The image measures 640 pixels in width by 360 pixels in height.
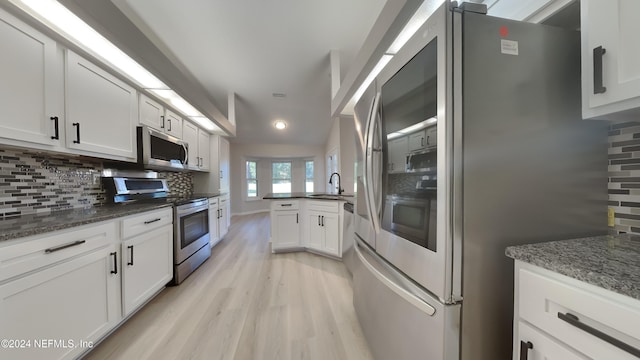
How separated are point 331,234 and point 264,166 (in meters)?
4.90

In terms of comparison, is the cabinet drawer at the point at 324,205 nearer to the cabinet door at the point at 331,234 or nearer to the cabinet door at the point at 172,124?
the cabinet door at the point at 331,234

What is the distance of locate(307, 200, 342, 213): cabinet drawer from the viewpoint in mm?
2932

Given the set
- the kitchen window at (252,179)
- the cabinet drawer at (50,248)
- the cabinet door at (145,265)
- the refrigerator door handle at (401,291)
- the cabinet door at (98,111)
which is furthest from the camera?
the kitchen window at (252,179)

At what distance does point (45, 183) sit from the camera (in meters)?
1.65

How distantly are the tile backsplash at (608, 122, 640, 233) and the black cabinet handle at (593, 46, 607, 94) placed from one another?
0.37 m

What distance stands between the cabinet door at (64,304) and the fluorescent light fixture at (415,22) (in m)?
2.46

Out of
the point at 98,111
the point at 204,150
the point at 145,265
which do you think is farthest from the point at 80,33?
the point at 204,150

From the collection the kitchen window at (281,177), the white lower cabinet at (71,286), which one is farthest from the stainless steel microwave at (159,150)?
the kitchen window at (281,177)

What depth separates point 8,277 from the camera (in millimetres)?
979

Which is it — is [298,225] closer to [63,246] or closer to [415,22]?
[63,246]

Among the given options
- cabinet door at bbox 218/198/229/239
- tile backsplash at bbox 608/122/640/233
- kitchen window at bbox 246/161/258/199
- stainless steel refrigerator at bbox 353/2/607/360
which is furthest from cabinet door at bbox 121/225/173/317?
kitchen window at bbox 246/161/258/199

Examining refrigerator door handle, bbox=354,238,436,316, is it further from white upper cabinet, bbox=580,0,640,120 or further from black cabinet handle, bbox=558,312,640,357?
white upper cabinet, bbox=580,0,640,120

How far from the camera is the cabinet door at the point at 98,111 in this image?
60.1 inches

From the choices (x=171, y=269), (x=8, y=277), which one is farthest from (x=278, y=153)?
(x=8, y=277)
